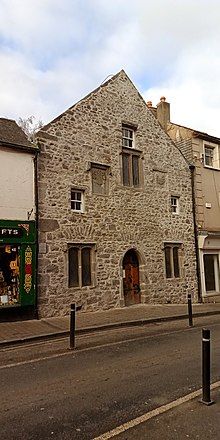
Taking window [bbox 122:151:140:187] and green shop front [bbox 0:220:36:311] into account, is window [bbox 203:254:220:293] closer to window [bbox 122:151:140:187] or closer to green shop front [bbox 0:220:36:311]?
window [bbox 122:151:140:187]

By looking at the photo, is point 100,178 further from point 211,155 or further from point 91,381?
point 91,381

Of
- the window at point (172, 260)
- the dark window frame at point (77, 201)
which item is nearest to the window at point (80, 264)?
the dark window frame at point (77, 201)

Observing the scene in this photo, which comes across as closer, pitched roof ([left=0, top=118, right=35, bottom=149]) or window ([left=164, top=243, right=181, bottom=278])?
pitched roof ([left=0, top=118, right=35, bottom=149])

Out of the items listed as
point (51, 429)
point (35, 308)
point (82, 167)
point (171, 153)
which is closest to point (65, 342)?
point (35, 308)

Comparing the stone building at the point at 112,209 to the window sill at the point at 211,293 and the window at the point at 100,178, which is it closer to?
the window at the point at 100,178

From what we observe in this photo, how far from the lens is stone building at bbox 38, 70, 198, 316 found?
41.4 feet

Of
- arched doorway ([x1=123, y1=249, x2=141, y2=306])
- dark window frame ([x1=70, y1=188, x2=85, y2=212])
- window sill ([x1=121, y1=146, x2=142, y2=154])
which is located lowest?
arched doorway ([x1=123, y1=249, x2=141, y2=306])

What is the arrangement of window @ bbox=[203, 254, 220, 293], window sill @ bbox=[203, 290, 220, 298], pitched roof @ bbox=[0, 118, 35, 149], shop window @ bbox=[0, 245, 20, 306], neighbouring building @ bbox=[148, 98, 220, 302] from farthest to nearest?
window @ bbox=[203, 254, 220, 293] → neighbouring building @ bbox=[148, 98, 220, 302] → window sill @ bbox=[203, 290, 220, 298] → pitched roof @ bbox=[0, 118, 35, 149] → shop window @ bbox=[0, 245, 20, 306]

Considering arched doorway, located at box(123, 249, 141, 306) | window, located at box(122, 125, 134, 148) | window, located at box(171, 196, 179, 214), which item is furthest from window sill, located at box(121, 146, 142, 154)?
arched doorway, located at box(123, 249, 141, 306)

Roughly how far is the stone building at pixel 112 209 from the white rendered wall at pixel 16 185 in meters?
0.40

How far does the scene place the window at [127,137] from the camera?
1573 centimetres

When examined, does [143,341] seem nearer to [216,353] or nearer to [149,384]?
[216,353]

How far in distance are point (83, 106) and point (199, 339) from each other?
998cm

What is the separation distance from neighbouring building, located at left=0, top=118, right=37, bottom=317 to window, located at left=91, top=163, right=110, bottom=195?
291 cm
